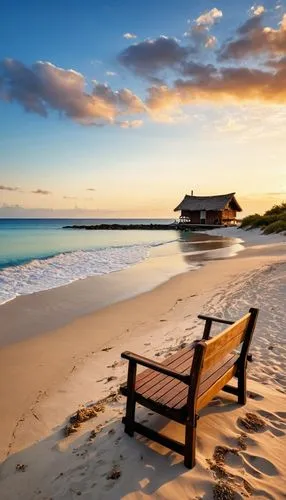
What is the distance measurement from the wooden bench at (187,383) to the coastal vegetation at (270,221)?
99.7 ft

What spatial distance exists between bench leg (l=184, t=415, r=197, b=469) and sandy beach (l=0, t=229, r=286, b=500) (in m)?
0.07

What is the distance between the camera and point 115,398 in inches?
168

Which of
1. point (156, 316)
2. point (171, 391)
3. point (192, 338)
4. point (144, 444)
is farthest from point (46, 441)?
point (156, 316)

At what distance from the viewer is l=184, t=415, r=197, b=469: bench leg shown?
2.96 meters

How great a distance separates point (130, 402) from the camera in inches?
132

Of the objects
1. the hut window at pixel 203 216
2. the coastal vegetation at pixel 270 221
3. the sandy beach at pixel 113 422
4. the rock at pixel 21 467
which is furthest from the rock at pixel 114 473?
the hut window at pixel 203 216

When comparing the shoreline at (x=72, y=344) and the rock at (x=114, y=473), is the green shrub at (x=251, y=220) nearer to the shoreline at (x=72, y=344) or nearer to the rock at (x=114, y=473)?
the shoreline at (x=72, y=344)

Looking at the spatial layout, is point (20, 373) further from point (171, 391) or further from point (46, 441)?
point (171, 391)

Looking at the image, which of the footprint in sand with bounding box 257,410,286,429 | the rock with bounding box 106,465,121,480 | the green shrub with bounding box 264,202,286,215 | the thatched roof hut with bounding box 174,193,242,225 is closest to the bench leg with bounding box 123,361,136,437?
the rock with bounding box 106,465,121,480

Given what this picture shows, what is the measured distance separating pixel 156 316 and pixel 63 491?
5.49 metres

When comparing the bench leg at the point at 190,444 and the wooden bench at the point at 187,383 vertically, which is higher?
the wooden bench at the point at 187,383

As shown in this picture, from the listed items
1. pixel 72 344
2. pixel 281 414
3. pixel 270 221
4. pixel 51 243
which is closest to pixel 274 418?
pixel 281 414

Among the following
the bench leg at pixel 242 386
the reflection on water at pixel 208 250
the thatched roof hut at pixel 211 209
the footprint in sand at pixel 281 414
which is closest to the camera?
the footprint in sand at pixel 281 414

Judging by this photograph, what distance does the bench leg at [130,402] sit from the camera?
330cm
